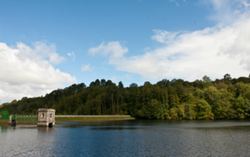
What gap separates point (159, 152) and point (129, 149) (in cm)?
565

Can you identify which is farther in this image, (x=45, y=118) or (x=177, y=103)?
(x=177, y=103)

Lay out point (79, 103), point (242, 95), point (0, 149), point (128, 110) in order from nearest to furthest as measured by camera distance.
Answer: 1. point (0, 149)
2. point (242, 95)
3. point (128, 110)
4. point (79, 103)

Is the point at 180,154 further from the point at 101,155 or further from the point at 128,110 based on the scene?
the point at 128,110

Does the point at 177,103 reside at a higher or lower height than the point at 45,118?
higher

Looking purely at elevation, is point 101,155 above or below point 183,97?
below

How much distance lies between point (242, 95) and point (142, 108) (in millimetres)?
79558

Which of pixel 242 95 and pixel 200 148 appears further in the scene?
pixel 242 95

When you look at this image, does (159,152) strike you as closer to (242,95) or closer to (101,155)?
(101,155)

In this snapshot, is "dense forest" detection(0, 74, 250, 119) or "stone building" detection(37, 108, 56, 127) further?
"dense forest" detection(0, 74, 250, 119)

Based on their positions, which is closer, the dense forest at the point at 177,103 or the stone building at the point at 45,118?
the stone building at the point at 45,118

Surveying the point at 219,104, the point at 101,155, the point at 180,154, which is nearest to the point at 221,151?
the point at 180,154

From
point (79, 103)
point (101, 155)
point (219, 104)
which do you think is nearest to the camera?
point (101, 155)

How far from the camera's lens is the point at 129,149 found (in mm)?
34219

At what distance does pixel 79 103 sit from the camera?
19562 centimetres
